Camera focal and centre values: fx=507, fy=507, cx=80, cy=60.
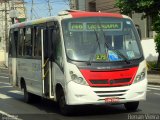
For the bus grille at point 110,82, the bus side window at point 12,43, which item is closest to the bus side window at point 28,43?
the bus side window at point 12,43

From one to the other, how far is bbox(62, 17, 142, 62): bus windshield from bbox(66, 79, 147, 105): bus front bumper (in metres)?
0.74

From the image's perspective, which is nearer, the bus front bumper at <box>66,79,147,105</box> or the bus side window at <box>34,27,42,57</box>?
the bus front bumper at <box>66,79,147,105</box>

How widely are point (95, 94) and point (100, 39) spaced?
1.55 m

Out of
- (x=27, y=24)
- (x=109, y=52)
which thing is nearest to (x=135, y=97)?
(x=109, y=52)

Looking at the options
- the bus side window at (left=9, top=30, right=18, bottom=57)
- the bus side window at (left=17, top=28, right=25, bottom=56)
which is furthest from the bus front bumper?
the bus side window at (left=9, top=30, right=18, bottom=57)

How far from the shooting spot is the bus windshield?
12852 millimetres

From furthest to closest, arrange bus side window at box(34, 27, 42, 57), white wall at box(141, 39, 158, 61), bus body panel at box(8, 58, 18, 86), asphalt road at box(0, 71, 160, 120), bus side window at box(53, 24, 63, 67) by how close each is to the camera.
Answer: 1. white wall at box(141, 39, 158, 61)
2. bus body panel at box(8, 58, 18, 86)
3. bus side window at box(34, 27, 42, 57)
4. bus side window at box(53, 24, 63, 67)
5. asphalt road at box(0, 71, 160, 120)

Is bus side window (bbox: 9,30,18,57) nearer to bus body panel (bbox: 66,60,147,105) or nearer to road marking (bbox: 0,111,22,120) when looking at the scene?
road marking (bbox: 0,111,22,120)

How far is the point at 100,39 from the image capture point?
1314cm

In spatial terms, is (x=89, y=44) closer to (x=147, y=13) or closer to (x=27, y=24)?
(x=27, y=24)

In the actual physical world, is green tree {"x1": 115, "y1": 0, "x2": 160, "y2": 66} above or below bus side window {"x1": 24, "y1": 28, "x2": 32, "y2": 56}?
above

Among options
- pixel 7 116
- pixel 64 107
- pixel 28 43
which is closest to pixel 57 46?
pixel 64 107

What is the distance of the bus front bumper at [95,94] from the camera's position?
12422 millimetres

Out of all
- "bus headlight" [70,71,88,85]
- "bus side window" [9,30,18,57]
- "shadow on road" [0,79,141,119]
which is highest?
"bus side window" [9,30,18,57]
